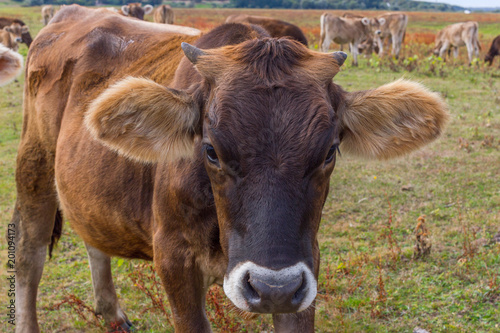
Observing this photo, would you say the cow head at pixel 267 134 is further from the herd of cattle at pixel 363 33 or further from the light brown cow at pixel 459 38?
the light brown cow at pixel 459 38

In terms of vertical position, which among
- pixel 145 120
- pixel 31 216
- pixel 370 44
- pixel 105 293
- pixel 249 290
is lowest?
pixel 370 44

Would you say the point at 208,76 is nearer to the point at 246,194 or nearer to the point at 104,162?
the point at 246,194

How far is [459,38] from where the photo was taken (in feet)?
76.4

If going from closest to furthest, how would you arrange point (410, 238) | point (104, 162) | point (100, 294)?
point (104, 162), point (100, 294), point (410, 238)

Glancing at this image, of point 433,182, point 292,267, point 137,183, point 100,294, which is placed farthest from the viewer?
point 433,182

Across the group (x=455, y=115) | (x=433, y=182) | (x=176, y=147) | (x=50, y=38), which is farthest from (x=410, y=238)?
(x=455, y=115)

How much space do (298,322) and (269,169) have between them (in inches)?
39.0

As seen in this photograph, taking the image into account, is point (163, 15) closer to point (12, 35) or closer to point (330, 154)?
point (12, 35)

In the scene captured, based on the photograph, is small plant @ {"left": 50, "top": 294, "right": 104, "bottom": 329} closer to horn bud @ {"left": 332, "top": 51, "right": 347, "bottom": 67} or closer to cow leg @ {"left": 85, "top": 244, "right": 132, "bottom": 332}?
cow leg @ {"left": 85, "top": 244, "right": 132, "bottom": 332}

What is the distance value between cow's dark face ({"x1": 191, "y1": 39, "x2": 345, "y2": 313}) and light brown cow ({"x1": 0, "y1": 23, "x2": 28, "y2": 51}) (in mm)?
18877

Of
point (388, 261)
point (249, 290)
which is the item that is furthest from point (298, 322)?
point (388, 261)

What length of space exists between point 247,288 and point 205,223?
1.95ft

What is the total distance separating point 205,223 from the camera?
2.51 m

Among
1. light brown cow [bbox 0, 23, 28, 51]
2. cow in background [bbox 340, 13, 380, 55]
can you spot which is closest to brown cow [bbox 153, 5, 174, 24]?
light brown cow [bbox 0, 23, 28, 51]
